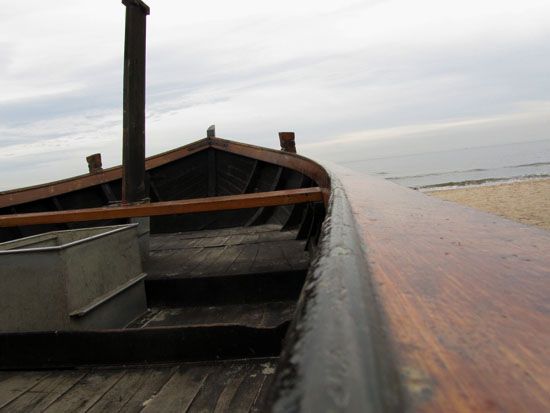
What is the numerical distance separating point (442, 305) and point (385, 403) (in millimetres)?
247

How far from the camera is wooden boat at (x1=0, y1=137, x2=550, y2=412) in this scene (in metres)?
0.36

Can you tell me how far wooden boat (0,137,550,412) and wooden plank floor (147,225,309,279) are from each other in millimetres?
28

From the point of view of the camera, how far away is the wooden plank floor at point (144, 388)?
165cm

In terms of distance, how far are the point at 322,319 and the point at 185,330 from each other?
1.64 metres

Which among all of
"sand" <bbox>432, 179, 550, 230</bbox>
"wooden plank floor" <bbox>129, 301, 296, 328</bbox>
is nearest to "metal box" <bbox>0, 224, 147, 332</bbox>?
"wooden plank floor" <bbox>129, 301, 296, 328</bbox>

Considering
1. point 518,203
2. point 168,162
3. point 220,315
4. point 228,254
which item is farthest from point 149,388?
point 518,203

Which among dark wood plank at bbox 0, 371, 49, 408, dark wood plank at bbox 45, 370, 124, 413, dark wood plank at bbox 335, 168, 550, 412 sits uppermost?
dark wood plank at bbox 335, 168, 550, 412

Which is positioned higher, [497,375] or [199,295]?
[497,375]

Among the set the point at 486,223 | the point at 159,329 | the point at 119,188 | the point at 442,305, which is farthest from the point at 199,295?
the point at 119,188

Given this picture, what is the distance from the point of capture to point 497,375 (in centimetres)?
39

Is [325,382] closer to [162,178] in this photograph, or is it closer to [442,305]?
[442,305]

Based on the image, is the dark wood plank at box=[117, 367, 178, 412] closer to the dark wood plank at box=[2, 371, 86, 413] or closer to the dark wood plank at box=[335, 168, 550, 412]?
the dark wood plank at box=[2, 371, 86, 413]

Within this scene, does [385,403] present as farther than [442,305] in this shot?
No

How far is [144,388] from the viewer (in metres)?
1.78
